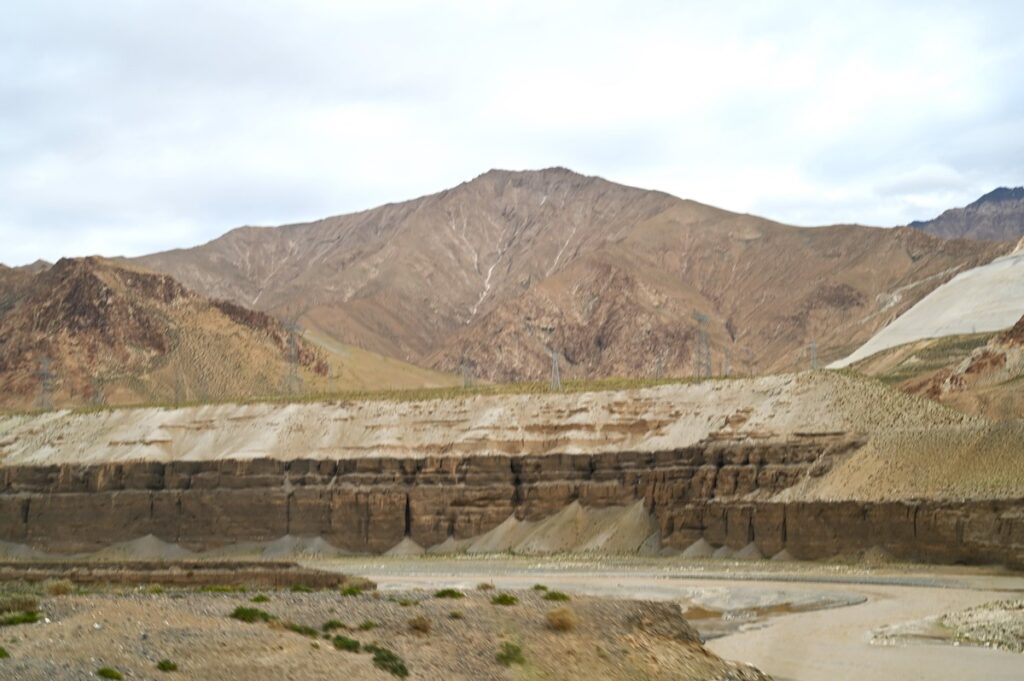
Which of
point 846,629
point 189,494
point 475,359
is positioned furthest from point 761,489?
point 475,359

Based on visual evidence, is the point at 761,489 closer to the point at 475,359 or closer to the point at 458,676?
the point at 458,676

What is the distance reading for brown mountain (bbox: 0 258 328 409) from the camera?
13662 centimetres

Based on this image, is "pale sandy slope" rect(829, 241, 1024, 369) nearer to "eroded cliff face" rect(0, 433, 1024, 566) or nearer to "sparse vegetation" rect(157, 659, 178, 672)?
"eroded cliff face" rect(0, 433, 1024, 566)

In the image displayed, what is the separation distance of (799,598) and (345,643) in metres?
26.0

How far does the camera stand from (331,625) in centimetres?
2925

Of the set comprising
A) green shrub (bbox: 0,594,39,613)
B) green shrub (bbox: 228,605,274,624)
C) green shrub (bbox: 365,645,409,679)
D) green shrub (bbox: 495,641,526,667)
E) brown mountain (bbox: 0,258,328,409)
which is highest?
brown mountain (bbox: 0,258,328,409)

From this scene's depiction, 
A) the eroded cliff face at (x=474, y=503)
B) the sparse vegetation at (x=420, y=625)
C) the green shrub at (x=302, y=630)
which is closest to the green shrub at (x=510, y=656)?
the sparse vegetation at (x=420, y=625)

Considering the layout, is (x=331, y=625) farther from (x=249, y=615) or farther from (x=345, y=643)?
(x=249, y=615)

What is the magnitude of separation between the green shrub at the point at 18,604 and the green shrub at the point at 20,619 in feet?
2.47

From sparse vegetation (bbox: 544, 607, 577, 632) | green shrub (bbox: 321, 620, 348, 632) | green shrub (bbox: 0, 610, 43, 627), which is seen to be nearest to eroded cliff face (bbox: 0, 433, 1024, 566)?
sparse vegetation (bbox: 544, 607, 577, 632)

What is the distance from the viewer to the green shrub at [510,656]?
29853mm

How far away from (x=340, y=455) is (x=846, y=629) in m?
44.2

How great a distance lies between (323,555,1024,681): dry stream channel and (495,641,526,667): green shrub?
8241 mm

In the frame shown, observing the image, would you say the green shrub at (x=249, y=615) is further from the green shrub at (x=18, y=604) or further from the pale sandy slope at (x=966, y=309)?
the pale sandy slope at (x=966, y=309)
